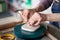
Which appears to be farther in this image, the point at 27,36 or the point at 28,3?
the point at 28,3

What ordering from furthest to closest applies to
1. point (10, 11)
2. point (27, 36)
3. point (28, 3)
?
point (10, 11)
point (28, 3)
point (27, 36)

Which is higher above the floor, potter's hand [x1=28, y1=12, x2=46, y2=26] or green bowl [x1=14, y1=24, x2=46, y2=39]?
potter's hand [x1=28, y1=12, x2=46, y2=26]

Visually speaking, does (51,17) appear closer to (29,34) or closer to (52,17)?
(52,17)


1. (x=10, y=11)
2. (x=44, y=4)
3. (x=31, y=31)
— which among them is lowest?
(x=10, y=11)

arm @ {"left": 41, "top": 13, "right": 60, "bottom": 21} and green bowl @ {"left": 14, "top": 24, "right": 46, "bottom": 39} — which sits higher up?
arm @ {"left": 41, "top": 13, "right": 60, "bottom": 21}

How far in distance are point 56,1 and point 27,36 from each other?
334mm

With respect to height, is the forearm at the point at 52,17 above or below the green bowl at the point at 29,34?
above

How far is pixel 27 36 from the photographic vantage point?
571 millimetres

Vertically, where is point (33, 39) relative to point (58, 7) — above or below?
below

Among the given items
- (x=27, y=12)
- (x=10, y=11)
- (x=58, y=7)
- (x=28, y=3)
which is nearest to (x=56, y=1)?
(x=58, y=7)

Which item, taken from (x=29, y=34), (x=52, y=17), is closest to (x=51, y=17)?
(x=52, y=17)

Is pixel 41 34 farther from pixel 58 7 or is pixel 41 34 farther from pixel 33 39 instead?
pixel 58 7

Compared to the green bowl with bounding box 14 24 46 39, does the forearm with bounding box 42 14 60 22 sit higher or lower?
higher

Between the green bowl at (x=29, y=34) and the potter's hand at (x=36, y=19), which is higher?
the potter's hand at (x=36, y=19)
